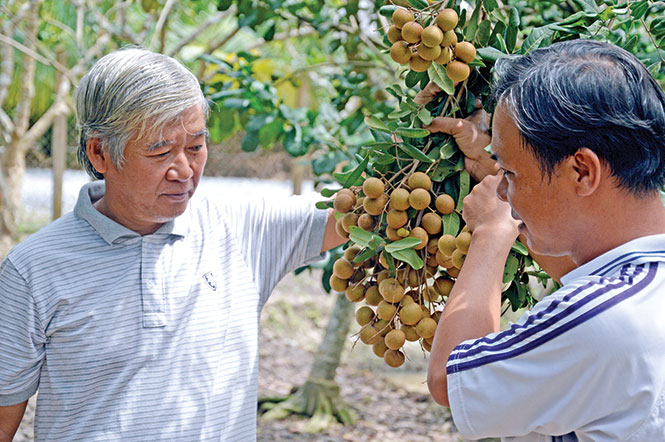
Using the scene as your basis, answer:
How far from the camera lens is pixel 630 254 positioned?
96 centimetres

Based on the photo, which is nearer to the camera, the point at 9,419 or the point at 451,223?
the point at 451,223

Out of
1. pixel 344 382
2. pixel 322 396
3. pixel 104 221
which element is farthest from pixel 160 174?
pixel 344 382

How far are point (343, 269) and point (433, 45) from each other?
0.45 metres

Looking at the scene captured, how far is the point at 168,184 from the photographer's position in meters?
1.54

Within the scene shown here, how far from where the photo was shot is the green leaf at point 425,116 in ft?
4.27

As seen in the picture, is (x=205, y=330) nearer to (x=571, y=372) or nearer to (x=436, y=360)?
(x=436, y=360)

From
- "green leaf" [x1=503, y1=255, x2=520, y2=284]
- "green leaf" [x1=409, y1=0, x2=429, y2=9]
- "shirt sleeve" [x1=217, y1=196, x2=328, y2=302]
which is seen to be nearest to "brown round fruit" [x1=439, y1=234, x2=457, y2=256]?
"green leaf" [x1=503, y1=255, x2=520, y2=284]

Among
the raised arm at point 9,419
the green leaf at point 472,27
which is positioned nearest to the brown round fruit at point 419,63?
the green leaf at point 472,27

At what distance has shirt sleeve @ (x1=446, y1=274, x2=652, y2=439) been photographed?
90 centimetres

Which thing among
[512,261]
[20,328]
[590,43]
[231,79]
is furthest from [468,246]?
[231,79]

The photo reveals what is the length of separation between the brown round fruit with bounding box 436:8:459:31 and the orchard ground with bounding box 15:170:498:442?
1675 millimetres

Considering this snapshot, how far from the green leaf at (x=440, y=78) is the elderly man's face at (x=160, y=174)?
55 centimetres

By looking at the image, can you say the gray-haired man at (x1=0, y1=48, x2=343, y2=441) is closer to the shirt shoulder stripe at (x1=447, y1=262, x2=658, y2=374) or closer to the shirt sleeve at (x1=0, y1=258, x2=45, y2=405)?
the shirt sleeve at (x1=0, y1=258, x2=45, y2=405)

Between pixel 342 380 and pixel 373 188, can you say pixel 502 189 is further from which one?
pixel 342 380
